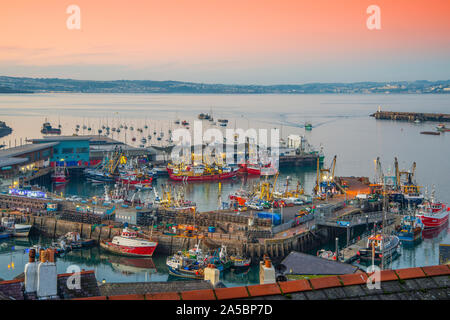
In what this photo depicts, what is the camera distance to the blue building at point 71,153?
37.6m

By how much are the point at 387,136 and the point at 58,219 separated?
48.1 m

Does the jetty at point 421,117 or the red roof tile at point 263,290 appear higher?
the red roof tile at point 263,290

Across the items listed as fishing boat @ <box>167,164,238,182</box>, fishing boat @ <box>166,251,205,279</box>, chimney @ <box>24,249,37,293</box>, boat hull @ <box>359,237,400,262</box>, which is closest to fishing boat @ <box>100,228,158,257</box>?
fishing boat @ <box>166,251,205,279</box>

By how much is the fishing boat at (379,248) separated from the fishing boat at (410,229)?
1614 mm

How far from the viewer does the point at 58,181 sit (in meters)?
34.1

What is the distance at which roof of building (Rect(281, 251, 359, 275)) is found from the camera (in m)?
10.6

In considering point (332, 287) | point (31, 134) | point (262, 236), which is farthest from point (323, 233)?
point (31, 134)

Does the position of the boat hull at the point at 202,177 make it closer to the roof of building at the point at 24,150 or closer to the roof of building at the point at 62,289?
the roof of building at the point at 24,150

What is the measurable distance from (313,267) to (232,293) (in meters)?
7.81

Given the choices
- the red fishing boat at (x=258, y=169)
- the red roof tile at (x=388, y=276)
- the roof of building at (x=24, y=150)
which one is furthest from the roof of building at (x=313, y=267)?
the roof of building at (x=24, y=150)

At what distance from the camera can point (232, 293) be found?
3309 mm

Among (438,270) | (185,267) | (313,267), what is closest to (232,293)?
(438,270)

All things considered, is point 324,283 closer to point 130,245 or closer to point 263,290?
point 263,290
